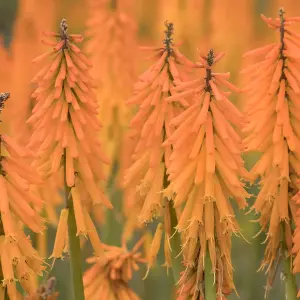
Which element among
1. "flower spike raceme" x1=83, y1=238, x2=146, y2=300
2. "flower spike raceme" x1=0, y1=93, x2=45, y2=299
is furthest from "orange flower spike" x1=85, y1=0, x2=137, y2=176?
"flower spike raceme" x1=0, y1=93, x2=45, y2=299

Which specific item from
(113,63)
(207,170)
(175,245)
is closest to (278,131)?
(207,170)

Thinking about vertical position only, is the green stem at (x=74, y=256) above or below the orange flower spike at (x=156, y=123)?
below

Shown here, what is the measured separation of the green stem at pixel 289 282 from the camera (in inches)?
193

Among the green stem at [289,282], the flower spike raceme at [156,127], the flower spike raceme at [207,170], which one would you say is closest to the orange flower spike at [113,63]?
the flower spike raceme at [156,127]

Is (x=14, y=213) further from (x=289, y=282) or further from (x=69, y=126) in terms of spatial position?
(x=289, y=282)

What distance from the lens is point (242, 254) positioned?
26.2ft

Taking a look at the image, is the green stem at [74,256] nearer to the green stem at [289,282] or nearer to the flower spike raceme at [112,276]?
the flower spike raceme at [112,276]

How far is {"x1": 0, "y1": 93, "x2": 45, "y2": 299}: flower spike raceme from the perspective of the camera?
166 inches

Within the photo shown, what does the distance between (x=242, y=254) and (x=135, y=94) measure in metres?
3.32

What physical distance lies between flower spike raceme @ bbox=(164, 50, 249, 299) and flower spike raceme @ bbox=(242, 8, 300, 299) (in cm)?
31

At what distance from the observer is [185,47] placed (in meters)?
6.99

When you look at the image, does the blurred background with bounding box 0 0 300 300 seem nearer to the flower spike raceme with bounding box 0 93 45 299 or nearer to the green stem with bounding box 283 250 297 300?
the green stem with bounding box 283 250 297 300

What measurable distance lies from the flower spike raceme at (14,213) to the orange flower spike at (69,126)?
29cm

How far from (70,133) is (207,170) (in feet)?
Answer: 2.53
